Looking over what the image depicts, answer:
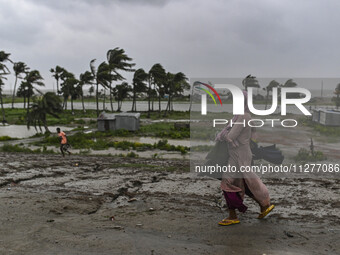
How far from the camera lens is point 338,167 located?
10.0m

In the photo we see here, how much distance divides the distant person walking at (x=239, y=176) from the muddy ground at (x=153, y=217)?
12.4 inches

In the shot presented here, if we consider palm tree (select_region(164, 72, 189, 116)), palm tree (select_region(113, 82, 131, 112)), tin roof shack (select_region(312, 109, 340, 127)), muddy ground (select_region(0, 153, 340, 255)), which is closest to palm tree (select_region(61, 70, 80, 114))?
palm tree (select_region(113, 82, 131, 112))

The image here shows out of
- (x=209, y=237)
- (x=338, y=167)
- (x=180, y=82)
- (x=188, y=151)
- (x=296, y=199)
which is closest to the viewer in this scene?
(x=209, y=237)

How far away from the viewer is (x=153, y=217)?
5.11m

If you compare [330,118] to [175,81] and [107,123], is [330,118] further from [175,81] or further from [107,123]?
[175,81]

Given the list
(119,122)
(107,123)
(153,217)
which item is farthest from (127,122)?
(153,217)

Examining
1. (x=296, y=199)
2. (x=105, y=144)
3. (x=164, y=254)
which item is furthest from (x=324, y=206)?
(x=105, y=144)

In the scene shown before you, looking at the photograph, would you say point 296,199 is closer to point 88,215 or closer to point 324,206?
point 324,206

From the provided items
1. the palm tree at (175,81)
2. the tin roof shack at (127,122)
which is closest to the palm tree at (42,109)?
the tin roof shack at (127,122)

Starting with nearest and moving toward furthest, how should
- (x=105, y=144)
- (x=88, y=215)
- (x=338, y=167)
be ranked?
(x=88, y=215) → (x=338, y=167) → (x=105, y=144)

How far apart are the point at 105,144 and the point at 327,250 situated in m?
15.3

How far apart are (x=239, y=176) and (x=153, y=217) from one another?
140cm

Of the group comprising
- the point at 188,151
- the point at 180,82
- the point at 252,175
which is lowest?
the point at 188,151

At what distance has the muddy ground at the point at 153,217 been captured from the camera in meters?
4.02
